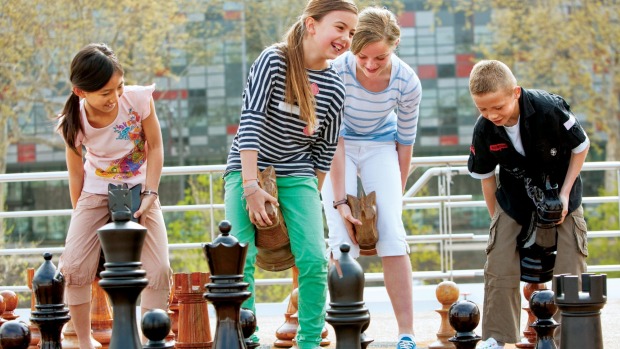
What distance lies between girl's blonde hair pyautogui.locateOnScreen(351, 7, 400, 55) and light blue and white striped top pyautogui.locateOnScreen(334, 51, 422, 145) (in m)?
0.22

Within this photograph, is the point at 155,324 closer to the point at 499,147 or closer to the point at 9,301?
the point at 499,147

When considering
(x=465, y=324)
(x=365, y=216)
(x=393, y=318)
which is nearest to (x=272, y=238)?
Answer: (x=365, y=216)

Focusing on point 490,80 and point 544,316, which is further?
point 490,80

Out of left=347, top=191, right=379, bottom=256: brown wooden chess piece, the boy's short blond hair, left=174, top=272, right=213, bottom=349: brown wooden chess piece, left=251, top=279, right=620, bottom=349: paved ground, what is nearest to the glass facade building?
left=251, top=279, right=620, bottom=349: paved ground

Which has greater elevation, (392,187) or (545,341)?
(392,187)

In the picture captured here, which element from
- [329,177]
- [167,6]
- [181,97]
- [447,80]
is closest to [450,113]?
[447,80]

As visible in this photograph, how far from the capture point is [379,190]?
4.80 meters

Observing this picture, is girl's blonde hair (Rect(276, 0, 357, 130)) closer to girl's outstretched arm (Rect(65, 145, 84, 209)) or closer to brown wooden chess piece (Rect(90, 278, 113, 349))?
girl's outstretched arm (Rect(65, 145, 84, 209))

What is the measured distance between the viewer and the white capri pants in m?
4.77

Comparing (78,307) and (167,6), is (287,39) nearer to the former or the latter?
(78,307)

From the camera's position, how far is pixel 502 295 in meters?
4.42

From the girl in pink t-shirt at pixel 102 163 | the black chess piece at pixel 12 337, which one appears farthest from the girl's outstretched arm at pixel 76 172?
the black chess piece at pixel 12 337

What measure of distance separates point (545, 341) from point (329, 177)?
1.96m

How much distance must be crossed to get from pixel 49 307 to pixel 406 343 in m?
1.85
